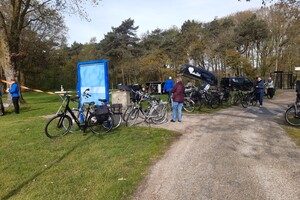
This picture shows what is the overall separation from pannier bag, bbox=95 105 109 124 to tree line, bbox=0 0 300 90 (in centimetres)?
1439

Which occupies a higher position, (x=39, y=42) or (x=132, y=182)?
(x=39, y=42)

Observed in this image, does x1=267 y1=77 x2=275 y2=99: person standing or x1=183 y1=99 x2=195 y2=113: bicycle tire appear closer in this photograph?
x1=183 y1=99 x2=195 y2=113: bicycle tire

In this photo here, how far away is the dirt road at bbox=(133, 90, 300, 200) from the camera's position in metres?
3.78

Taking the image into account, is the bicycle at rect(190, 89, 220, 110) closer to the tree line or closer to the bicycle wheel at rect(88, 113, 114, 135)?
the bicycle wheel at rect(88, 113, 114, 135)

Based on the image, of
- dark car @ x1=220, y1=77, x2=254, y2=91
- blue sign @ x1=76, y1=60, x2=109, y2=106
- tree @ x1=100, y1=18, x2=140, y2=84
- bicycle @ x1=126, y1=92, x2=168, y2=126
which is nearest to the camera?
blue sign @ x1=76, y1=60, x2=109, y2=106

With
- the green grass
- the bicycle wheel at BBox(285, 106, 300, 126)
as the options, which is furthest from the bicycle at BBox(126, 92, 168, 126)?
the bicycle wheel at BBox(285, 106, 300, 126)

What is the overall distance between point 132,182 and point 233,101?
12.5 meters

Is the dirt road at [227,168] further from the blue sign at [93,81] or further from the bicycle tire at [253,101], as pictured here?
the bicycle tire at [253,101]

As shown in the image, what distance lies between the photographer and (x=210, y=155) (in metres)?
5.47

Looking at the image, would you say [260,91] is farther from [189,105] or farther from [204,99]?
[189,105]

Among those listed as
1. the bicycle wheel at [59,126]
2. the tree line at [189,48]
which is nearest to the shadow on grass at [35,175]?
the bicycle wheel at [59,126]

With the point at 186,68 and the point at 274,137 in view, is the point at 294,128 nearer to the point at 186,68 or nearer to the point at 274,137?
the point at 274,137

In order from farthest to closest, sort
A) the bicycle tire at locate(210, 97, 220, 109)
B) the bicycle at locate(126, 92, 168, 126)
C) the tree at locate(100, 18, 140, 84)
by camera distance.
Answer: the tree at locate(100, 18, 140, 84)
the bicycle tire at locate(210, 97, 220, 109)
the bicycle at locate(126, 92, 168, 126)

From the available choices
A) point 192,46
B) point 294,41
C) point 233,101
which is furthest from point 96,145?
point 294,41
